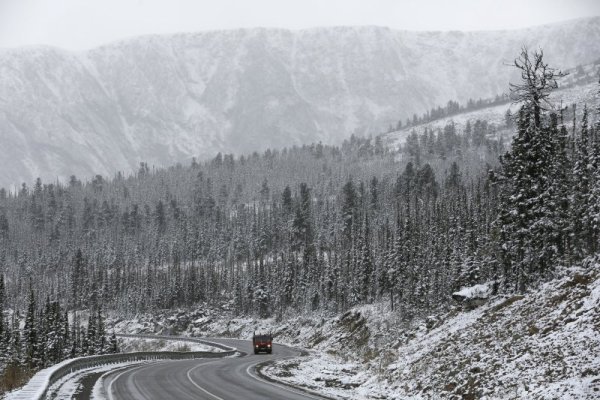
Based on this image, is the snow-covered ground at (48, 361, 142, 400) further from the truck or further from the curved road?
the truck

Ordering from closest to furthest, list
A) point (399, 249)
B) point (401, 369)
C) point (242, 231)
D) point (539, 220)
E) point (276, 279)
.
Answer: point (401, 369), point (539, 220), point (399, 249), point (276, 279), point (242, 231)

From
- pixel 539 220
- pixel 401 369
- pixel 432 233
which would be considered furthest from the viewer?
pixel 432 233

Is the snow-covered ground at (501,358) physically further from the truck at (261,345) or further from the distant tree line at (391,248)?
the truck at (261,345)

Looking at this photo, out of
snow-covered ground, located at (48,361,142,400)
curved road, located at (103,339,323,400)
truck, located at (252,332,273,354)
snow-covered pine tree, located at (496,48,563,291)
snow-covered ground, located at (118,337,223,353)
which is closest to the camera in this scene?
snow-covered ground, located at (48,361,142,400)

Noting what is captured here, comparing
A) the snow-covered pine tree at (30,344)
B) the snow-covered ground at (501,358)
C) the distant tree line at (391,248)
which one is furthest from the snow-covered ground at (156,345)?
the snow-covered ground at (501,358)

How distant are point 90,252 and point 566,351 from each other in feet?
647

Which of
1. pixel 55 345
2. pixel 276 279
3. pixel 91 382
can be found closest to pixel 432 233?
pixel 276 279

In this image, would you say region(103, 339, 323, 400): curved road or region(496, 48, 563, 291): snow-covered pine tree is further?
region(496, 48, 563, 291): snow-covered pine tree

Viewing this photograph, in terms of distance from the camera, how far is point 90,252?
199375mm

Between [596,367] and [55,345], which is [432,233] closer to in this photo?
[55,345]

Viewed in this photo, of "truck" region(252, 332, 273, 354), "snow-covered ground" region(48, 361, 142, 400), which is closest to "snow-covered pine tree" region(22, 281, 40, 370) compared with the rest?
"truck" region(252, 332, 273, 354)

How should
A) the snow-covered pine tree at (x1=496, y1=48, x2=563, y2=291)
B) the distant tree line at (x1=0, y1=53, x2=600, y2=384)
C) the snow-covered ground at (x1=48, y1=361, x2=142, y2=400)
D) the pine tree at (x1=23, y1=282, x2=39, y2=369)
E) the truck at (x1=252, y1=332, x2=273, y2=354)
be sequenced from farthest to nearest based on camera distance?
1. the pine tree at (x1=23, y1=282, x2=39, y2=369)
2. the truck at (x1=252, y1=332, x2=273, y2=354)
3. the distant tree line at (x1=0, y1=53, x2=600, y2=384)
4. the snow-covered pine tree at (x1=496, y1=48, x2=563, y2=291)
5. the snow-covered ground at (x1=48, y1=361, x2=142, y2=400)

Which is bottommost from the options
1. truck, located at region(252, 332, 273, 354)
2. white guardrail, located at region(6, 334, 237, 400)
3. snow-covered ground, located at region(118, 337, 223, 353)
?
snow-covered ground, located at region(118, 337, 223, 353)

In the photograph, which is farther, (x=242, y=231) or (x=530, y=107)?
(x=242, y=231)
